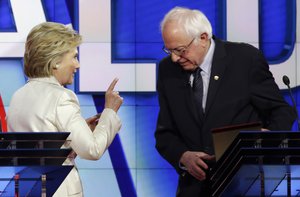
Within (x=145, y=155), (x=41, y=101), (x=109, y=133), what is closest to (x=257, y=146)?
(x=109, y=133)

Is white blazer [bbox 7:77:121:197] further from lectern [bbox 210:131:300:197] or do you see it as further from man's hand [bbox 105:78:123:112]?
lectern [bbox 210:131:300:197]

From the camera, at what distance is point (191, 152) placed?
402 centimetres

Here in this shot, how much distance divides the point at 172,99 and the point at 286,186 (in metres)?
1.15

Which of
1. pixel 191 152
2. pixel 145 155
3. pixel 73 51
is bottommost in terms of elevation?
pixel 145 155

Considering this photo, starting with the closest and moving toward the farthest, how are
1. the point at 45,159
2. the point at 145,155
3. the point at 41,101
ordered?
the point at 45,159
the point at 41,101
the point at 145,155

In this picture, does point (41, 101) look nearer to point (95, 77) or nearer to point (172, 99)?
point (172, 99)

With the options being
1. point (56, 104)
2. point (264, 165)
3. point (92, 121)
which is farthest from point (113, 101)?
point (264, 165)

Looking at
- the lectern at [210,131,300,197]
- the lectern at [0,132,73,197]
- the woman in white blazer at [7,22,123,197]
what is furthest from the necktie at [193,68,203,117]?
the lectern at [0,132,73,197]

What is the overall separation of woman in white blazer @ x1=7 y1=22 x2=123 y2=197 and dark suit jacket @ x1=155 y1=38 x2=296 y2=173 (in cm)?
58

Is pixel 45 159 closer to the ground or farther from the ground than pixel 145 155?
farther from the ground

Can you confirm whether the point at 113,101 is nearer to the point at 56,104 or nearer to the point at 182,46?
the point at 56,104

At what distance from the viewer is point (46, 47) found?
3.55 metres

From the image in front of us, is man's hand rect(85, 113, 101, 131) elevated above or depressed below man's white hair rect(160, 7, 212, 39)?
below

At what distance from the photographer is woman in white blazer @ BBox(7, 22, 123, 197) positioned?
3.47 metres
